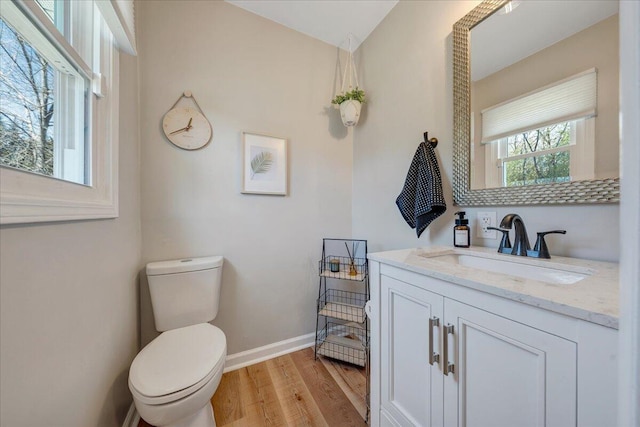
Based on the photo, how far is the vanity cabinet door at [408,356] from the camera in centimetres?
82

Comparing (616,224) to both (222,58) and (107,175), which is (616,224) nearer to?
(107,175)

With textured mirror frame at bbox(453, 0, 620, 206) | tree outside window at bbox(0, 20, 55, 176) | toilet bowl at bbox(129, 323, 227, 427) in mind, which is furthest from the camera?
textured mirror frame at bbox(453, 0, 620, 206)

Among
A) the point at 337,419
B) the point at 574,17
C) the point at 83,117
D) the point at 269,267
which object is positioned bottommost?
the point at 337,419

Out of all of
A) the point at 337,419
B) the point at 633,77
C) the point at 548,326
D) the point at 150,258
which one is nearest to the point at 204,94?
the point at 150,258

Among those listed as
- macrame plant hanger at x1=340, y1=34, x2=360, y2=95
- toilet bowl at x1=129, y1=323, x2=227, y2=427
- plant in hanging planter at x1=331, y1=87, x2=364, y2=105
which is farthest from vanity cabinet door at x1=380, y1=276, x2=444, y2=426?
macrame plant hanger at x1=340, y1=34, x2=360, y2=95

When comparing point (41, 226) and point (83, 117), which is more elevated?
point (83, 117)

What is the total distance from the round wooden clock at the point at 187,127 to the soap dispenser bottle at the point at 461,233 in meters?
1.56

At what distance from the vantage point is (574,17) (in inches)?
35.7

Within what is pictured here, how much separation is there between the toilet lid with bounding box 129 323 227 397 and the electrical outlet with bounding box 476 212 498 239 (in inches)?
54.6

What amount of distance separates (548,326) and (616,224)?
60 cm

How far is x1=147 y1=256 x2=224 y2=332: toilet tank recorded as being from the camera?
53.0 inches

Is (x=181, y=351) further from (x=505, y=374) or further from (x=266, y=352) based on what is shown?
(x=505, y=374)

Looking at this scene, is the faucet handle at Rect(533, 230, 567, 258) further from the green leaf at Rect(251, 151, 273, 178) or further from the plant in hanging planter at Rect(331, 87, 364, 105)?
the green leaf at Rect(251, 151, 273, 178)

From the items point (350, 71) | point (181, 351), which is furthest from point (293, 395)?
point (350, 71)
